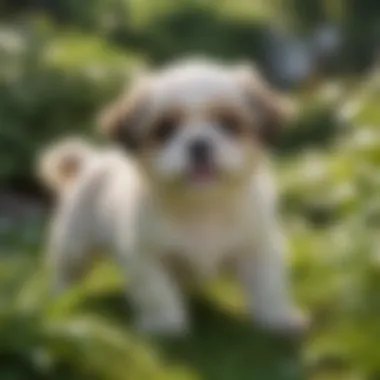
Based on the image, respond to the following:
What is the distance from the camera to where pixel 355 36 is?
1803mm

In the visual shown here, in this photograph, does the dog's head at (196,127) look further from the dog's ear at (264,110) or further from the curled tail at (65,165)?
the curled tail at (65,165)

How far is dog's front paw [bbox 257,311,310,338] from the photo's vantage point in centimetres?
119

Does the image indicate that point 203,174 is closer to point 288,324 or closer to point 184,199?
point 184,199

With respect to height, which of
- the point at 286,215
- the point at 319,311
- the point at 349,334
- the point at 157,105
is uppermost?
the point at 286,215

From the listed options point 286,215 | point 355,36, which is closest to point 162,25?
point 355,36

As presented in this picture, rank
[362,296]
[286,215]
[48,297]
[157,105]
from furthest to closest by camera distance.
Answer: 1. [286,215]
2. [48,297]
3. [157,105]
4. [362,296]

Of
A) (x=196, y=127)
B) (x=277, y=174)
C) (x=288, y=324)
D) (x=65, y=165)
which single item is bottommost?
(x=288, y=324)

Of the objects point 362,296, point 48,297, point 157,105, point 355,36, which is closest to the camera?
point 362,296

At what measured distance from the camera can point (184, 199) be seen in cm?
117

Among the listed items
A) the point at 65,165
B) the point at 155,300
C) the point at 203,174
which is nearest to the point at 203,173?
the point at 203,174

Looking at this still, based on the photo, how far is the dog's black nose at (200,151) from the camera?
3.59 feet

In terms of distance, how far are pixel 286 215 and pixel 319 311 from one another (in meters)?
0.31

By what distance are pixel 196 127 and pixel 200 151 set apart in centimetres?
3

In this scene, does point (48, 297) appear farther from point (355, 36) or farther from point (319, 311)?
point (355, 36)
